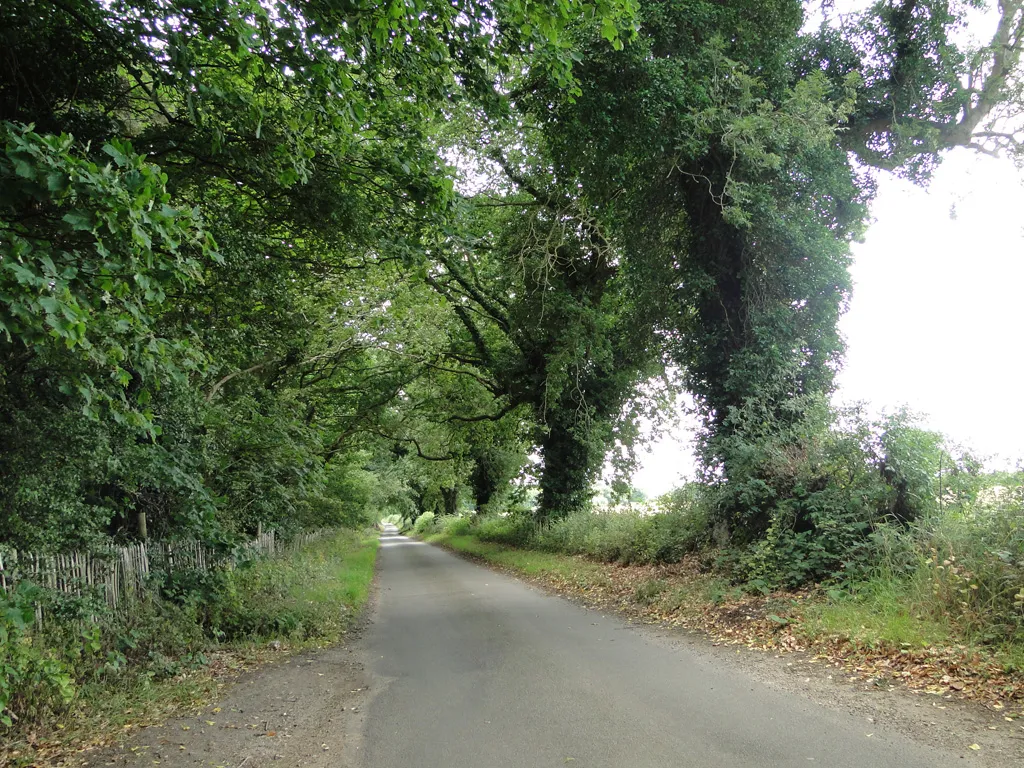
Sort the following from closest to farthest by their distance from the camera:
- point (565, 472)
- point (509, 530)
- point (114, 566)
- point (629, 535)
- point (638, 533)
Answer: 1. point (114, 566)
2. point (638, 533)
3. point (629, 535)
4. point (565, 472)
5. point (509, 530)

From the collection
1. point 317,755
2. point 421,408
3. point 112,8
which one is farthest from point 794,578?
point 421,408

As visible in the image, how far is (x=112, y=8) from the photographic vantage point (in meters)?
6.24

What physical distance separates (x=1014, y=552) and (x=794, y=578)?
3.28 m

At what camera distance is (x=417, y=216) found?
8703 mm

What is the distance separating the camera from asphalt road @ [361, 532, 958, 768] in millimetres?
4555

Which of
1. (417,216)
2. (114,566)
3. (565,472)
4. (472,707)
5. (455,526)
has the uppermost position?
(417,216)

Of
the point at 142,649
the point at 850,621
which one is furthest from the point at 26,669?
the point at 850,621

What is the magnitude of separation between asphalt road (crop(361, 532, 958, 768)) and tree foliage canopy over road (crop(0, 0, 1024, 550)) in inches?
135

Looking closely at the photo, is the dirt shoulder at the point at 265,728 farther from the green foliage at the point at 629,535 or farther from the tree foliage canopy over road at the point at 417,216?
the green foliage at the point at 629,535

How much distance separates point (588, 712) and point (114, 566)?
581cm

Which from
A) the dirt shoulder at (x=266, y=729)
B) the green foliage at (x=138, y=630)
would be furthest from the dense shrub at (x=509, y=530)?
the dirt shoulder at (x=266, y=729)

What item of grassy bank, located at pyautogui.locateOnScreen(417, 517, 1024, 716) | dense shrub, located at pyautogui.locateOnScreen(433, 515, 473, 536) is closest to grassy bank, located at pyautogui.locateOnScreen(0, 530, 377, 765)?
grassy bank, located at pyautogui.locateOnScreen(417, 517, 1024, 716)

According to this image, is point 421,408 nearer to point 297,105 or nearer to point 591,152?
point 591,152

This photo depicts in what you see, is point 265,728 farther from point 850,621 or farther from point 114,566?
point 850,621
